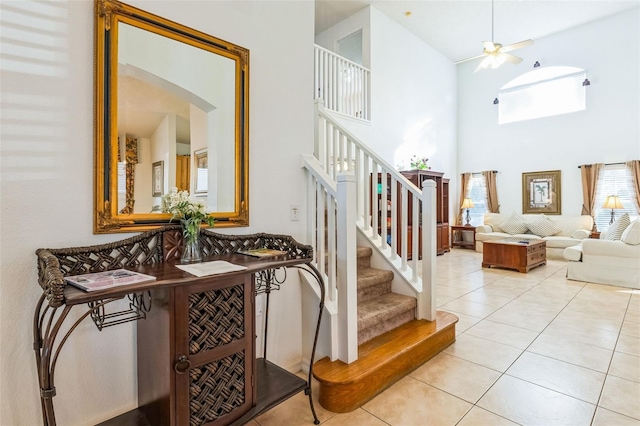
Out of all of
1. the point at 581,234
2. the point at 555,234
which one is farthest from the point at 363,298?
the point at 555,234

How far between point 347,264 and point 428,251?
108 centimetres

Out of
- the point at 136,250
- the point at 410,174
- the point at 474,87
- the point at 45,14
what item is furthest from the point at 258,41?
the point at 474,87

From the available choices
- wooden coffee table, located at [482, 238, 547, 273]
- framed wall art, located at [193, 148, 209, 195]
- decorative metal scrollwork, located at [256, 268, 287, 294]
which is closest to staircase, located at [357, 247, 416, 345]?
decorative metal scrollwork, located at [256, 268, 287, 294]

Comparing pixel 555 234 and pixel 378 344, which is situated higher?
pixel 555 234

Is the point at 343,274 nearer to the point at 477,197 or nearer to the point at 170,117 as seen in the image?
the point at 170,117

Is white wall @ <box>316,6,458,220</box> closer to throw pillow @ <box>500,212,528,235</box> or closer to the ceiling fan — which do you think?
throw pillow @ <box>500,212,528,235</box>

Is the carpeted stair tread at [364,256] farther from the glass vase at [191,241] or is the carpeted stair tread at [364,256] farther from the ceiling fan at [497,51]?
the ceiling fan at [497,51]

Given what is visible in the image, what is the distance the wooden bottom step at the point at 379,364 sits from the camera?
1953mm

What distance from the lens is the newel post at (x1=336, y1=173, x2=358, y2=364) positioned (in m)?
2.10

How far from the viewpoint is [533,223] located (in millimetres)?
7469

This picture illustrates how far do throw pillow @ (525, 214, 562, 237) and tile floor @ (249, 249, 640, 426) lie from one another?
3420mm

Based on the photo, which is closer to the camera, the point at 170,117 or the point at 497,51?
the point at 170,117

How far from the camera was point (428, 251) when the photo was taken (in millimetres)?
2848

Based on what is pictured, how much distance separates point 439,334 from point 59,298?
2535 mm
